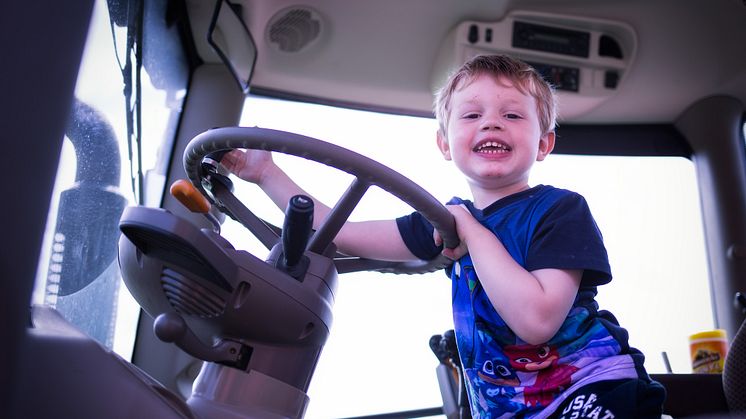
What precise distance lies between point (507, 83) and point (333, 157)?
52 centimetres

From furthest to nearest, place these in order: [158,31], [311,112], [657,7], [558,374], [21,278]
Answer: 1. [311,112]
2. [657,7]
3. [158,31]
4. [558,374]
5. [21,278]

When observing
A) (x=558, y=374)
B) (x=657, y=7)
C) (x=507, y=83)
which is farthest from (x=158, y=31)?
(x=657, y=7)

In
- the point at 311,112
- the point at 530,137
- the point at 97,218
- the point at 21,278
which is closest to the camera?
the point at 21,278

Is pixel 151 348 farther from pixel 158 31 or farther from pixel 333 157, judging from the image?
pixel 333 157

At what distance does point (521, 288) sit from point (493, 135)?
1.01 ft

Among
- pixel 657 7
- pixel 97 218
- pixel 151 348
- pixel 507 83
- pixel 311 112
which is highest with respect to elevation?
pixel 657 7

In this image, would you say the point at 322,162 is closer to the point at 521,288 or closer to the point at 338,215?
the point at 338,215

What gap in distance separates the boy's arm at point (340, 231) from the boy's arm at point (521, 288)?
0.23 metres

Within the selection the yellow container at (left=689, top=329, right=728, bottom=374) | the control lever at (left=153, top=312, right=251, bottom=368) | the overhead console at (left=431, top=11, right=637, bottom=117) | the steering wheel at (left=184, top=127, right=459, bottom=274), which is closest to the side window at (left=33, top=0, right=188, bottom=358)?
the steering wheel at (left=184, top=127, right=459, bottom=274)

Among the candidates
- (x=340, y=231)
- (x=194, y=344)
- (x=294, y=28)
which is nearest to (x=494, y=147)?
(x=340, y=231)

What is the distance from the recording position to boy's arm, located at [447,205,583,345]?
35.7 inches

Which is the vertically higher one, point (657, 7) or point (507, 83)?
point (657, 7)

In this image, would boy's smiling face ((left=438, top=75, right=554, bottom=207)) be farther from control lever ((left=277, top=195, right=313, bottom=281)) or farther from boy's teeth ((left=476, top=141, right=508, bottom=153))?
control lever ((left=277, top=195, right=313, bottom=281))

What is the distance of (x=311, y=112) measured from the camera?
2.04 metres
